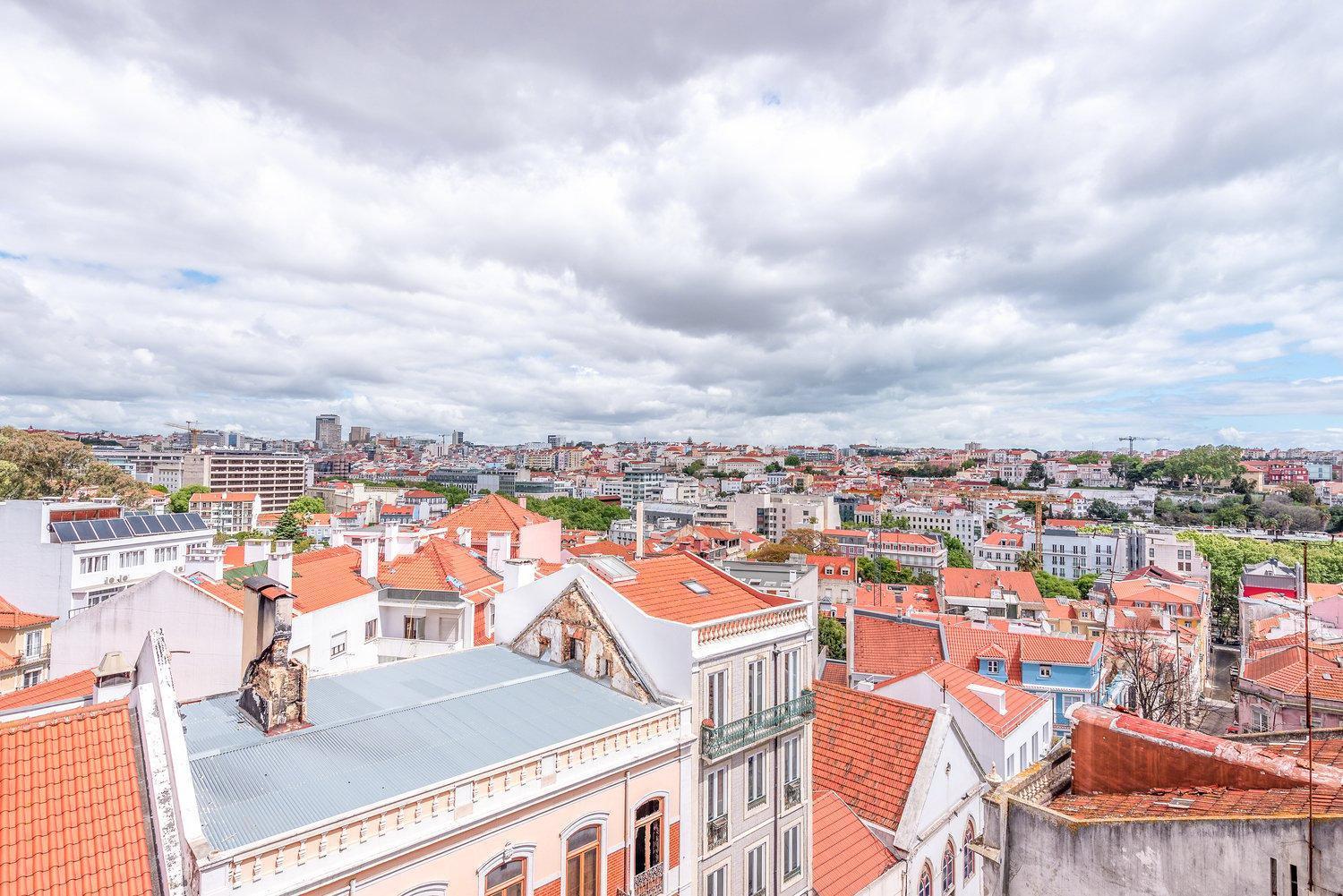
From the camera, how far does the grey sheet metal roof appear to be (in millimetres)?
9773

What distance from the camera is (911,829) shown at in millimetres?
18156

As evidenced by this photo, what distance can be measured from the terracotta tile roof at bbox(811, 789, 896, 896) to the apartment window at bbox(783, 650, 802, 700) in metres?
4.27

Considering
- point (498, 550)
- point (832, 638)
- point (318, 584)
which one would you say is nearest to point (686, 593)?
point (318, 584)

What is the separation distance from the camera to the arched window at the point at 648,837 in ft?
42.8

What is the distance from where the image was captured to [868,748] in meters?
20.6

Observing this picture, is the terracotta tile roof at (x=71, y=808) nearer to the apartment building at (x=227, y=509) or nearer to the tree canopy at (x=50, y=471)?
the tree canopy at (x=50, y=471)

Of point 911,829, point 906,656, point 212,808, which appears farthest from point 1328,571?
point 212,808

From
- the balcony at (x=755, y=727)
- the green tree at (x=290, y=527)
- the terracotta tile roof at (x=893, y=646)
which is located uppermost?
the balcony at (x=755, y=727)

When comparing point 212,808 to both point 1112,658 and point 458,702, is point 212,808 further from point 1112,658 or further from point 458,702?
point 1112,658

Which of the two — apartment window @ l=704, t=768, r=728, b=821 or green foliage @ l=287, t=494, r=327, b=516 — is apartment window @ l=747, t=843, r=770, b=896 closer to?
apartment window @ l=704, t=768, r=728, b=821

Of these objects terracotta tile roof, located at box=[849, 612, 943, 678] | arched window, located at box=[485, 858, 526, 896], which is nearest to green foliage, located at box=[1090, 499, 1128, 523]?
terracotta tile roof, located at box=[849, 612, 943, 678]

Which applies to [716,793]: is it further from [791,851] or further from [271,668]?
[271,668]

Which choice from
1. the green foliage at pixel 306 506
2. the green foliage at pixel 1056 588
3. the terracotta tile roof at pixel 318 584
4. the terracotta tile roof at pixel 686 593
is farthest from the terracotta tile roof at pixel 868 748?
the green foliage at pixel 306 506

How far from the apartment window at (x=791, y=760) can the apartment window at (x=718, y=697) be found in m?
2.43
